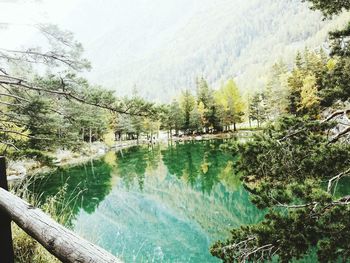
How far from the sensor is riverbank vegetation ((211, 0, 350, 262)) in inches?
157

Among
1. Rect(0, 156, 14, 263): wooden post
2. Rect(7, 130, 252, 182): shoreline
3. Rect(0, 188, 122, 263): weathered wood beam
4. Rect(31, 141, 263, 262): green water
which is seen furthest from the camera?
Rect(31, 141, 263, 262): green water

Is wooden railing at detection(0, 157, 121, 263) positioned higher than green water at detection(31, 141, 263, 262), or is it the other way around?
wooden railing at detection(0, 157, 121, 263)

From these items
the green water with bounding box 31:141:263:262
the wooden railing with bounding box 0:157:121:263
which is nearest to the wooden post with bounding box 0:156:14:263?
the wooden railing with bounding box 0:157:121:263

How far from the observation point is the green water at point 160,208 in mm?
11562

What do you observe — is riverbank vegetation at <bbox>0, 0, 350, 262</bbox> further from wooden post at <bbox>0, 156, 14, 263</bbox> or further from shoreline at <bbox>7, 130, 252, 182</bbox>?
wooden post at <bbox>0, 156, 14, 263</bbox>

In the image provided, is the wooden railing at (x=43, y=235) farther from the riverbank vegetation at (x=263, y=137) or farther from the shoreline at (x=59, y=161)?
the shoreline at (x=59, y=161)

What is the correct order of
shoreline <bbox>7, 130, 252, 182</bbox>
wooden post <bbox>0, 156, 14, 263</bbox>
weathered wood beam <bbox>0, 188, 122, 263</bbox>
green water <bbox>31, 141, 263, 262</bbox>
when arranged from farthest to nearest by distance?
green water <bbox>31, 141, 263, 262</bbox>, shoreline <bbox>7, 130, 252, 182</bbox>, wooden post <bbox>0, 156, 14, 263</bbox>, weathered wood beam <bbox>0, 188, 122, 263</bbox>

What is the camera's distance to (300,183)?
4805mm

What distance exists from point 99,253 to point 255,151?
3780 mm

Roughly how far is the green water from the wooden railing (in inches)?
173

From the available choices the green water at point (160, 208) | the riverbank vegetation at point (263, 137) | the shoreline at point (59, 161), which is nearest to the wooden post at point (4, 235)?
the riverbank vegetation at point (263, 137)

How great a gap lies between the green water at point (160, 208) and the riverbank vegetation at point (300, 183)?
2060mm

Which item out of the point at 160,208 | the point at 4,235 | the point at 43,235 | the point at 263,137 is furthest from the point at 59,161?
the point at 43,235

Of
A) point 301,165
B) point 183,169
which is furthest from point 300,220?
point 183,169
